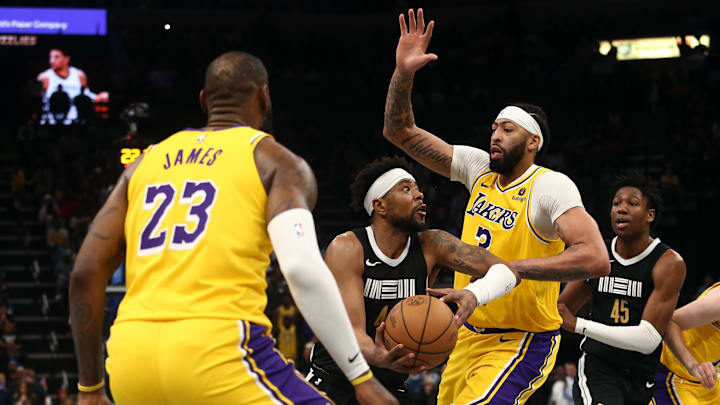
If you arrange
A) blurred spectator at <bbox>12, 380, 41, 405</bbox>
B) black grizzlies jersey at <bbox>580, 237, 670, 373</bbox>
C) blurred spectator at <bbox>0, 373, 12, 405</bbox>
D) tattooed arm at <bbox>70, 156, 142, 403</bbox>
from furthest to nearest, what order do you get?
blurred spectator at <bbox>12, 380, 41, 405</bbox> < blurred spectator at <bbox>0, 373, 12, 405</bbox> < black grizzlies jersey at <bbox>580, 237, 670, 373</bbox> < tattooed arm at <bbox>70, 156, 142, 403</bbox>

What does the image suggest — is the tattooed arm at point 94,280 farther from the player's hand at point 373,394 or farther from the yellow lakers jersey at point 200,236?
the player's hand at point 373,394

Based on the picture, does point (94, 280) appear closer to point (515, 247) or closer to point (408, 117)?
point (515, 247)

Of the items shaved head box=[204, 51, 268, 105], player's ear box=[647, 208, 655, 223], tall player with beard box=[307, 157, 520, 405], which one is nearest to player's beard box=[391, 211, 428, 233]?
tall player with beard box=[307, 157, 520, 405]

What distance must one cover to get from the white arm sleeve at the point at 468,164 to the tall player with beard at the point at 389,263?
2.59ft

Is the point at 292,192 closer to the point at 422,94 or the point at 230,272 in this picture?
the point at 230,272

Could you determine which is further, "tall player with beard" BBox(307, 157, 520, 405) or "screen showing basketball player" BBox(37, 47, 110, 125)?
"screen showing basketball player" BBox(37, 47, 110, 125)

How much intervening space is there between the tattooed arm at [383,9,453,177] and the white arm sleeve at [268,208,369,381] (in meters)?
2.87

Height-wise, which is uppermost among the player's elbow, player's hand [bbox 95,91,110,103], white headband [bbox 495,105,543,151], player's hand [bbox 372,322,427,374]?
player's hand [bbox 95,91,110,103]

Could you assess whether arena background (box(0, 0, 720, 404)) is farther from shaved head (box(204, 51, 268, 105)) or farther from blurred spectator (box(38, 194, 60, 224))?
shaved head (box(204, 51, 268, 105))

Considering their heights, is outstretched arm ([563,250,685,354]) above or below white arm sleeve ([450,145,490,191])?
below

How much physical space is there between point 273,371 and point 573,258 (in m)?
2.41

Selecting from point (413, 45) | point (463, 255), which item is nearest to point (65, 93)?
point (413, 45)

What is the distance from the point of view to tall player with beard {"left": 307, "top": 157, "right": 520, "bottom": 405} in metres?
4.82

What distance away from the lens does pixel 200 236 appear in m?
3.06
